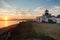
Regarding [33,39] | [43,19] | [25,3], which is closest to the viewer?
[33,39]

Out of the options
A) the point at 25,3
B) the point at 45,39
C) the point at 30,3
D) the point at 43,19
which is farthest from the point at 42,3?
the point at 43,19

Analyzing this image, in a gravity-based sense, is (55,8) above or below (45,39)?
above

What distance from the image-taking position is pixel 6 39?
232 inches

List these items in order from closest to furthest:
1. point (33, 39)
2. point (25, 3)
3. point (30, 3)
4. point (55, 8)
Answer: point (33, 39) → point (25, 3) → point (30, 3) → point (55, 8)

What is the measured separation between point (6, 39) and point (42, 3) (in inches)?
140

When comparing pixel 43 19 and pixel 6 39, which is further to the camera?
pixel 43 19

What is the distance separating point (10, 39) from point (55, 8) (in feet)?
14.7

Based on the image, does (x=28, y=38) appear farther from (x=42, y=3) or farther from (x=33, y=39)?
(x=42, y=3)

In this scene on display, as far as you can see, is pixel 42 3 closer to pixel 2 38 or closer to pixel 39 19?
pixel 2 38

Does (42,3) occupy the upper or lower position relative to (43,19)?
upper

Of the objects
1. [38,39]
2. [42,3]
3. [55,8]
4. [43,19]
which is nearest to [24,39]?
[38,39]

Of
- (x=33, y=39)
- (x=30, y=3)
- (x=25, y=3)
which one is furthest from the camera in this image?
(x=30, y=3)

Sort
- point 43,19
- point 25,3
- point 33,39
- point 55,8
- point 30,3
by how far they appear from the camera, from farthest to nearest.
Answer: point 43,19, point 55,8, point 30,3, point 25,3, point 33,39

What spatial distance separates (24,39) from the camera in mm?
5887
